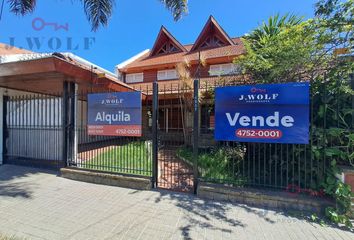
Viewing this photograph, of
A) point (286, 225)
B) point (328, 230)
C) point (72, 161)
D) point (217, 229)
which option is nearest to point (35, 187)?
point (72, 161)

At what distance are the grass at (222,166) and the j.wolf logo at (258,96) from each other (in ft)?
4.32

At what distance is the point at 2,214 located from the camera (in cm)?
399

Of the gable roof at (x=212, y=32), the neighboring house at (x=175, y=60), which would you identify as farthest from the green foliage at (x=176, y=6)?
the gable roof at (x=212, y=32)

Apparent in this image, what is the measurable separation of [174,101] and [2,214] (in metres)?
9.97

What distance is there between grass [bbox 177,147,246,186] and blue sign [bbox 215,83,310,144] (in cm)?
76

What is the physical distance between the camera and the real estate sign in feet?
17.7

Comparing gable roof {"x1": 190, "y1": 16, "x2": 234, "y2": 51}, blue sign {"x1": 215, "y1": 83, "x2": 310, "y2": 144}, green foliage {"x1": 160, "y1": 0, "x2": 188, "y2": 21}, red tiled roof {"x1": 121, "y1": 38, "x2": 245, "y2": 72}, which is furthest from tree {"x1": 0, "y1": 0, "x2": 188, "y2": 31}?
gable roof {"x1": 190, "y1": 16, "x2": 234, "y2": 51}

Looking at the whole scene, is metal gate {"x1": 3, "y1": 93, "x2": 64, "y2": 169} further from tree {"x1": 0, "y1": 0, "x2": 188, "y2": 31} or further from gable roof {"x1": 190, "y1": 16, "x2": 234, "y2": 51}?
gable roof {"x1": 190, "y1": 16, "x2": 234, "y2": 51}

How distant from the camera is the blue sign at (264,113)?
4168mm

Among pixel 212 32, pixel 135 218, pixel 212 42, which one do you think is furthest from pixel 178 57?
pixel 135 218

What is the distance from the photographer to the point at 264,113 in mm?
4391

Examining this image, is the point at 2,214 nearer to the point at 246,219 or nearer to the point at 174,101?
the point at 246,219

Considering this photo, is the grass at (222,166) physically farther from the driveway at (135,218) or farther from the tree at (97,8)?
the tree at (97,8)

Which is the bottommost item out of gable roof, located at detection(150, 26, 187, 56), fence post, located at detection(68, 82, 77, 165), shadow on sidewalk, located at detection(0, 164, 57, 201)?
shadow on sidewalk, located at detection(0, 164, 57, 201)
